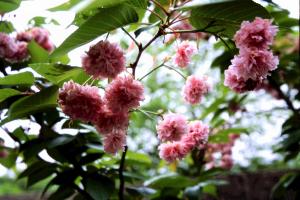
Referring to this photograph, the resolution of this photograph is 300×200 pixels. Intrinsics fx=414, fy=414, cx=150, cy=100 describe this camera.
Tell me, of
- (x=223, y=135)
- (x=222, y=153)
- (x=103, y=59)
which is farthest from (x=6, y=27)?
(x=222, y=153)

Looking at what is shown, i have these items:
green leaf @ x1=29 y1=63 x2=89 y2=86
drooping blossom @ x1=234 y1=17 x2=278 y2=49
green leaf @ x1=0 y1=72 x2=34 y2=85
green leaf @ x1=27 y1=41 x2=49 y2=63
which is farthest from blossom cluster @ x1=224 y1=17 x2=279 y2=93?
green leaf @ x1=27 y1=41 x2=49 y2=63

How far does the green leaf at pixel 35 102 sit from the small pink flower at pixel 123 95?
0.13 meters

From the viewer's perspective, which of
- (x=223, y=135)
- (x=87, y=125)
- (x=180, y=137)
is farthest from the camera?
(x=223, y=135)

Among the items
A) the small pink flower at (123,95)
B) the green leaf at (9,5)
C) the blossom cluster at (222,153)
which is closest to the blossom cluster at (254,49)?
the small pink flower at (123,95)

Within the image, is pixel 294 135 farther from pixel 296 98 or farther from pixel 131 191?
pixel 131 191

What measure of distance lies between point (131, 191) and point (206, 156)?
0.61 meters

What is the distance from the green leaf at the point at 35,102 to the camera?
34.4 inches

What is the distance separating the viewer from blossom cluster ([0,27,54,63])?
1.25 metres

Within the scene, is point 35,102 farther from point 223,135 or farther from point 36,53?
point 223,135

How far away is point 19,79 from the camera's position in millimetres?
960

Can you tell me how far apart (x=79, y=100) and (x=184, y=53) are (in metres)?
0.34

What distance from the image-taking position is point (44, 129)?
132 centimetres

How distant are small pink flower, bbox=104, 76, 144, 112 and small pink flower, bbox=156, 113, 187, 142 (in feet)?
0.47

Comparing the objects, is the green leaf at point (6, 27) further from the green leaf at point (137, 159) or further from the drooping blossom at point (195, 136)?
the drooping blossom at point (195, 136)
